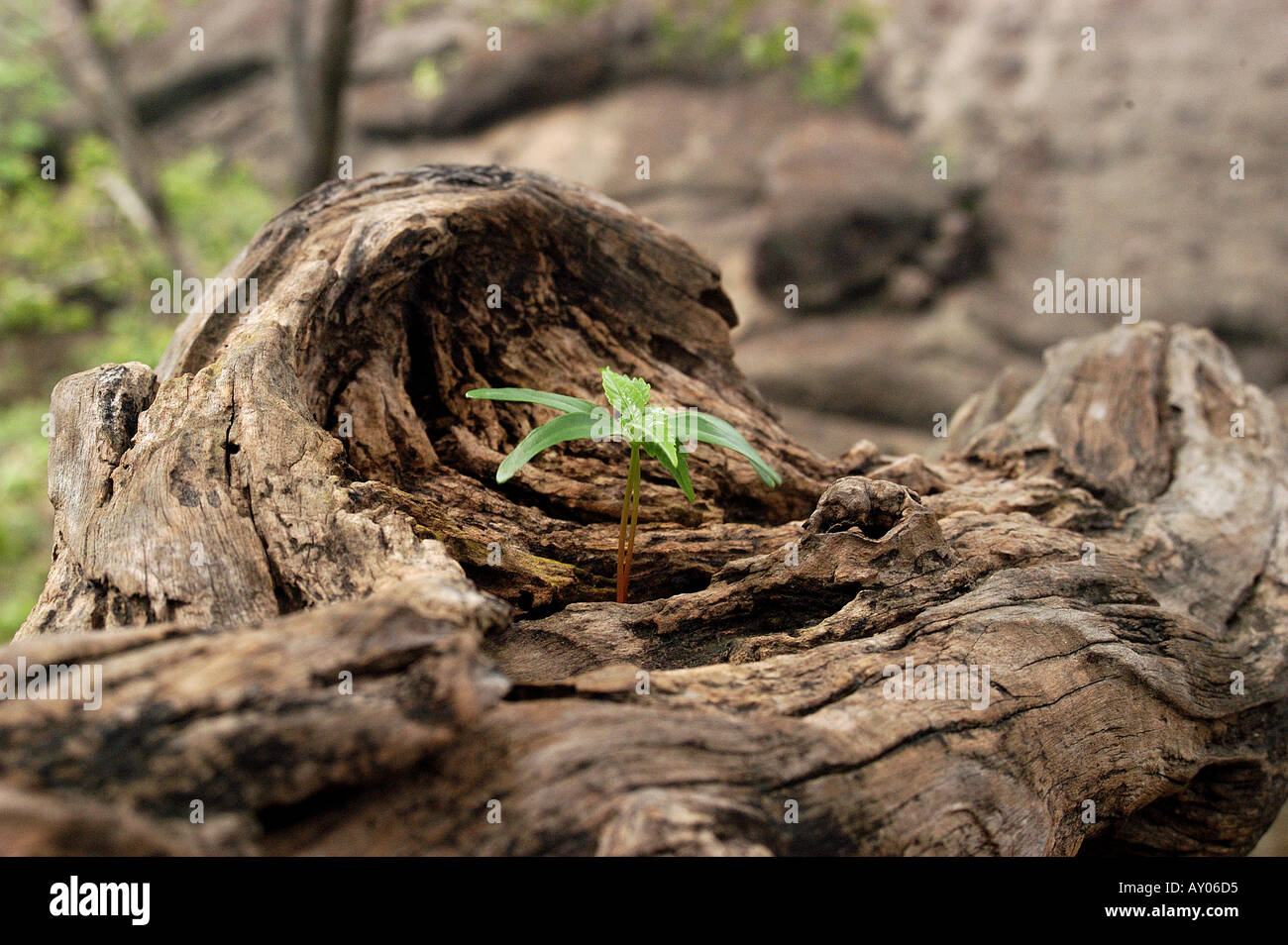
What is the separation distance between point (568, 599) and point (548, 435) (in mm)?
574

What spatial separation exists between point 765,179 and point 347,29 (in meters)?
5.07

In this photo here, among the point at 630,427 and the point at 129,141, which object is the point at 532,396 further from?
the point at 129,141

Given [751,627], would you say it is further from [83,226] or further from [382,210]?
[83,226]

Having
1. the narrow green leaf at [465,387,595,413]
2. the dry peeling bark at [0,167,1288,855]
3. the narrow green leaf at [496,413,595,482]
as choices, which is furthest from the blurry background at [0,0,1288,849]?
the narrow green leaf at [496,413,595,482]

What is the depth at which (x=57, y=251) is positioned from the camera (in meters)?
8.89

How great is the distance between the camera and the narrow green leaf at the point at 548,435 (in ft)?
7.79

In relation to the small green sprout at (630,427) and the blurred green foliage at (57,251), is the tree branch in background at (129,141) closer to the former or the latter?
the blurred green foliage at (57,251)

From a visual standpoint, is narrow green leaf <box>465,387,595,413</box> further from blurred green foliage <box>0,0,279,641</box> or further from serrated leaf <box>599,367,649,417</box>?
blurred green foliage <box>0,0,279,641</box>

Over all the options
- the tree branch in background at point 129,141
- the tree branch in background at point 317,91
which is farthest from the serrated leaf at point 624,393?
the tree branch in background at point 129,141

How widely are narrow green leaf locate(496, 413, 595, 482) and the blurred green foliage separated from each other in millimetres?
5770

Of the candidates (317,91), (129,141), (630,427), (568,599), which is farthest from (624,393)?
(129,141)

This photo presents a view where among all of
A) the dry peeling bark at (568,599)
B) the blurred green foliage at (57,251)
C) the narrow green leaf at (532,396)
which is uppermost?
the blurred green foliage at (57,251)

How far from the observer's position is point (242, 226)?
9.22 m

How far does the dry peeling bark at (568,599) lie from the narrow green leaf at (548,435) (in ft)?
0.97
